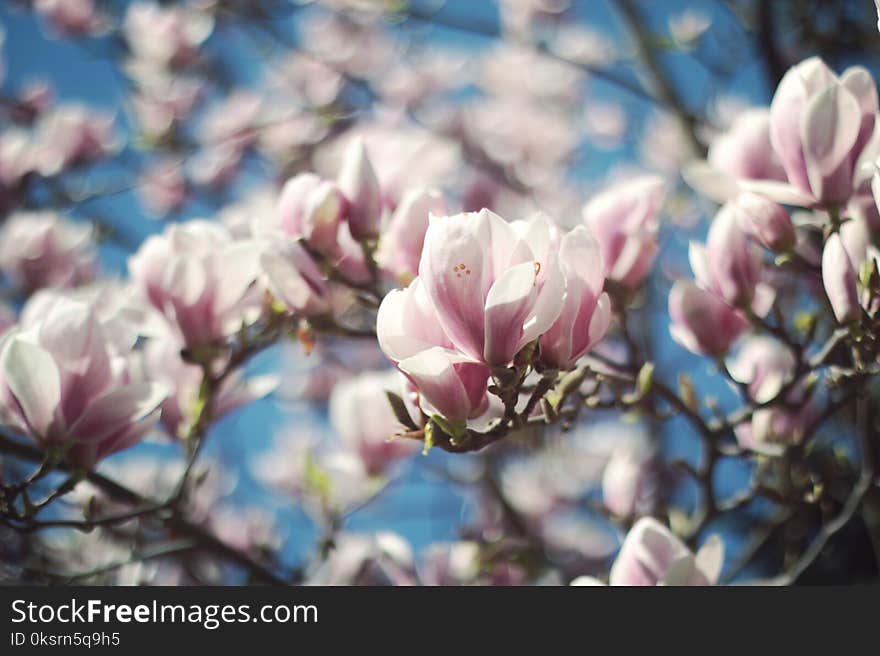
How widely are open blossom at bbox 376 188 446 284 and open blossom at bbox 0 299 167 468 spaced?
10.7 inches

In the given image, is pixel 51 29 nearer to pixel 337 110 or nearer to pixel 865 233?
pixel 337 110

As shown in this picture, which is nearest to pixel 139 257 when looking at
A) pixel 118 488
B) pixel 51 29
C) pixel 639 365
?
pixel 118 488

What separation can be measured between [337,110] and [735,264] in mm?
1268

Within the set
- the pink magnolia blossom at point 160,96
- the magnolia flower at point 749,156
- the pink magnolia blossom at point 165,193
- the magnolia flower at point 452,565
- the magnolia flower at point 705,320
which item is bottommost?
the pink magnolia blossom at point 165,193

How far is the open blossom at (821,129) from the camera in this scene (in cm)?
79

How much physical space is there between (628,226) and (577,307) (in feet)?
0.82

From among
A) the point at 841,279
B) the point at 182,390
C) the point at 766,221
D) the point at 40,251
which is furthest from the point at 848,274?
the point at 40,251

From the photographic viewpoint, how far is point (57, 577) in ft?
3.26

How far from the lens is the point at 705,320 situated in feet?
3.15

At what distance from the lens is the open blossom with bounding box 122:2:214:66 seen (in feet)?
8.86

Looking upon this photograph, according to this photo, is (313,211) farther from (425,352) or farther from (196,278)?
(425,352)

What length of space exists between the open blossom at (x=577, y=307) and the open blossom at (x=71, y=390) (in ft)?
1.31

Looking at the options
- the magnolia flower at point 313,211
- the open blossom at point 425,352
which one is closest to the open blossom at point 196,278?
the magnolia flower at point 313,211

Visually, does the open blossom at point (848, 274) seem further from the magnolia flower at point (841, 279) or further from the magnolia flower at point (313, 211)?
the magnolia flower at point (313, 211)
